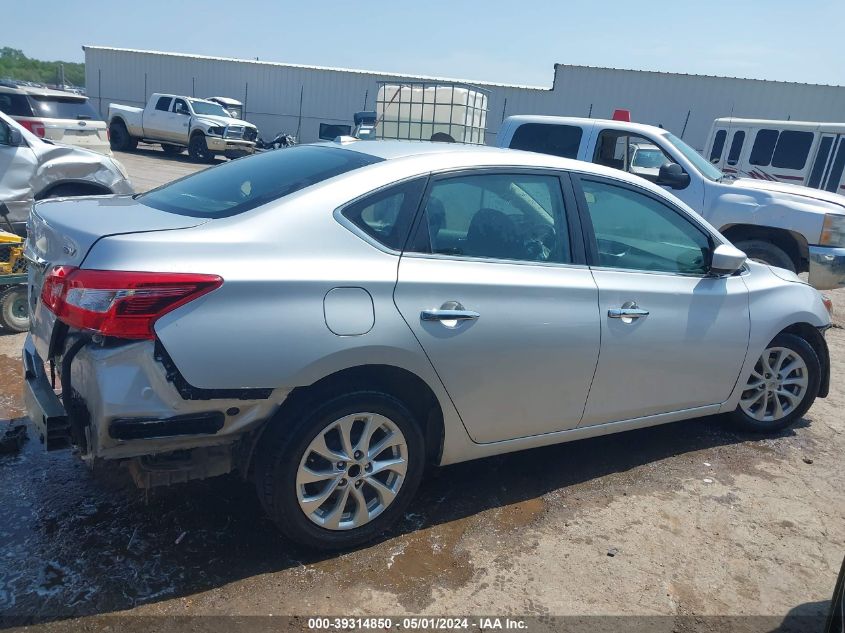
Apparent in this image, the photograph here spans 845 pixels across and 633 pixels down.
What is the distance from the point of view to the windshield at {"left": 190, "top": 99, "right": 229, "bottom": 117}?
23188mm

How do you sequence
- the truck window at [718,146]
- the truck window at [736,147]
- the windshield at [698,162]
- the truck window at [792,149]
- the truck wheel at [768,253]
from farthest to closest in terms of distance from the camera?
the truck window at [718,146]
the truck window at [736,147]
the truck window at [792,149]
the windshield at [698,162]
the truck wheel at [768,253]

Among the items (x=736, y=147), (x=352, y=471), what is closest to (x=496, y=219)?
(x=352, y=471)

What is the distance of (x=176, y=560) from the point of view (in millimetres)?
2830

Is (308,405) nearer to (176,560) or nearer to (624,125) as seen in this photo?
(176,560)

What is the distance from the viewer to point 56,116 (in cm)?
1102

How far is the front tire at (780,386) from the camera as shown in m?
4.38

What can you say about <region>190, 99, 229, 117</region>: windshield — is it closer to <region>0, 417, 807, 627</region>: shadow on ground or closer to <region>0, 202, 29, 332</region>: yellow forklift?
<region>0, 202, 29, 332</region>: yellow forklift

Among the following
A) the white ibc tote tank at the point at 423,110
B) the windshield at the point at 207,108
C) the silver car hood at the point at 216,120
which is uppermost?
the white ibc tote tank at the point at 423,110

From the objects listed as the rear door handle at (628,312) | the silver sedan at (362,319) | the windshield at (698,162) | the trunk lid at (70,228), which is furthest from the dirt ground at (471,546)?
the windshield at (698,162)

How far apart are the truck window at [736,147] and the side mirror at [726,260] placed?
1238 centimetres

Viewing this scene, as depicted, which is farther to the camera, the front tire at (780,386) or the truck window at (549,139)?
the truck window at (549,139)

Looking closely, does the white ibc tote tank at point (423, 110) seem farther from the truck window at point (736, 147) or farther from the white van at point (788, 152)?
the truck window at point (736, 147)

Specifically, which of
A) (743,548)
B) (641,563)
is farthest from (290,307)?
(743,548)

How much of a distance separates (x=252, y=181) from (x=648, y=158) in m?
6.48
